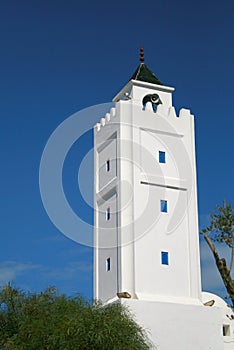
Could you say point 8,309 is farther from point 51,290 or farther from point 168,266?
point 168,266

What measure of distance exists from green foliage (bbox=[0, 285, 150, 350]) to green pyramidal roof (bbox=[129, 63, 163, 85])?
939 centimetres

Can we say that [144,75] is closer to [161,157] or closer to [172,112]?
[172,112]

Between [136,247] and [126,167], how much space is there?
9.85 feet

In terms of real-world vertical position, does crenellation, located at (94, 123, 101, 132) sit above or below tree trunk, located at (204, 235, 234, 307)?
above

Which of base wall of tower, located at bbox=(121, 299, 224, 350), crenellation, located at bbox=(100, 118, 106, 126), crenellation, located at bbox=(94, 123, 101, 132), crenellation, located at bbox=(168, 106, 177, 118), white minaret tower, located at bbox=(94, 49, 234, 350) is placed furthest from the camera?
crenellation, located at bbox=(94, 123, 101, 132)

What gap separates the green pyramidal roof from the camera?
26.8 meters

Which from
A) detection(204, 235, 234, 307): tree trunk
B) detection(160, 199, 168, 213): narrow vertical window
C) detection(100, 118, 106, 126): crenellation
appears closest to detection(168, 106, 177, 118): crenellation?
detection(100, 118, 106, 126): crenellation

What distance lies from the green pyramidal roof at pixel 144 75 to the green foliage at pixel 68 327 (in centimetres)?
939

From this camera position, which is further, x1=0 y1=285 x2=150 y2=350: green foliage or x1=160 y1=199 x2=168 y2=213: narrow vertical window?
x1=160 y1=199 x2=168 y2=213: narrow vertical window

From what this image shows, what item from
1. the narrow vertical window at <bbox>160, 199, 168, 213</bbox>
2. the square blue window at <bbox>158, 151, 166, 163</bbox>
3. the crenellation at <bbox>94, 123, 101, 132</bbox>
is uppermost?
the crenellation at <bbox>94, 123, 101, 132</bbox>

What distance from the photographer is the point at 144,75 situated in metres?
27.1

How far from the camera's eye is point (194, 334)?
22.8m

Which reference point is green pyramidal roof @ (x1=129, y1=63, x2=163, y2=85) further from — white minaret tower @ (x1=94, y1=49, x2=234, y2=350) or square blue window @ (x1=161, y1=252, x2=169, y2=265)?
square blue window @ (x1=161, y1=252, x2=169, y2=265)

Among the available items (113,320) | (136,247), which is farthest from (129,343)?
(136,247)
